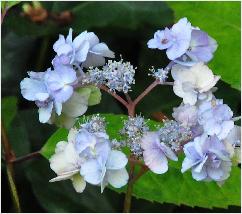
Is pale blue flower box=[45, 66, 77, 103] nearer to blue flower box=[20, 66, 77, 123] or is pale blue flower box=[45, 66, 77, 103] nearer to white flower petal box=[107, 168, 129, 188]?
blue flower box=[20, 66, 77, 123]

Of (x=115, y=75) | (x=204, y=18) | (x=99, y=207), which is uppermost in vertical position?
(x=115, y=75)

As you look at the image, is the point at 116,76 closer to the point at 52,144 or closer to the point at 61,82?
the point at 61,82

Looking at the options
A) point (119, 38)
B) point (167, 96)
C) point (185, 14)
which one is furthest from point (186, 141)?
point (119, 38)

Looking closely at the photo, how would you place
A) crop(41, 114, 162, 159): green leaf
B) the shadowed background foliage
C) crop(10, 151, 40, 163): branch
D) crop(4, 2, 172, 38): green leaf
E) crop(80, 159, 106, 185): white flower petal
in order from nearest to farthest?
crop(80, 159, 106, 185): white flower petal → crop(41, 114, 162, 159): green leaf → crop(10, 151, 40, 163): branch → the shadowed background foliage → crop(4, 2, 172, 38): green leaf

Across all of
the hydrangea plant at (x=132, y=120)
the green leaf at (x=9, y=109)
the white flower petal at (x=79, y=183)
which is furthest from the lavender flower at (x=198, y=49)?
the green leaf at (x=9, y=109)

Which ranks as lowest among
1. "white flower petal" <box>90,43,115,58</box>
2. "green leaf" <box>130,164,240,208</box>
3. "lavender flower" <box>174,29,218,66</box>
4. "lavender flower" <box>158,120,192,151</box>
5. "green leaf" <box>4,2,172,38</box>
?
"green leaf" <box>130,164,240,208</box>

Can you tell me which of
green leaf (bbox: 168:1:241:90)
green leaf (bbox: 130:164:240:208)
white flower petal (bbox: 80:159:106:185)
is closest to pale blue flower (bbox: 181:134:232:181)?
white flower petal (bbox: 80:159:106:185)

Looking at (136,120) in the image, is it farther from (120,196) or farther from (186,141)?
(120,196)
